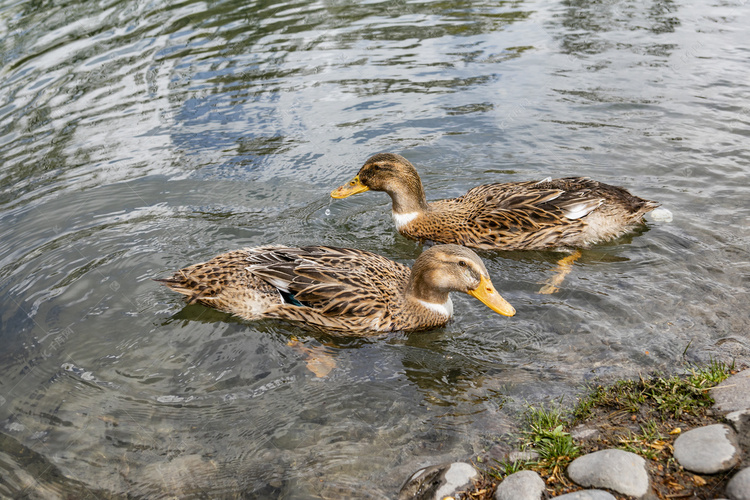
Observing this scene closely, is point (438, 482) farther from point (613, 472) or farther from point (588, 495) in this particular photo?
point (613, 472)

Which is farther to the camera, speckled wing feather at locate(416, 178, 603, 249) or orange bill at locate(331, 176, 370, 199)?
orange bill at locate(331, 176, 370, 199)

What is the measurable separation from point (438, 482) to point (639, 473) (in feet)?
4.03

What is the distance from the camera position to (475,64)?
1182 centimetres

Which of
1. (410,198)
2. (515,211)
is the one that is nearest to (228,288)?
(410,198)

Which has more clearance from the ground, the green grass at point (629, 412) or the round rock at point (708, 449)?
the round rock at point (708, 449)

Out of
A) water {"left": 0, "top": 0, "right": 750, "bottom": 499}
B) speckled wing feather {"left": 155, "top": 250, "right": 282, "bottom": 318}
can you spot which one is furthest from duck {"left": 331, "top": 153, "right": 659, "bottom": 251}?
speckled wing feather {"left": 155, "top": 250, "right": 282, "bottom": 318}

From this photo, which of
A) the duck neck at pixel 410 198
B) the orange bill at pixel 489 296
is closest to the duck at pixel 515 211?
the duck neck at pixel 410 198

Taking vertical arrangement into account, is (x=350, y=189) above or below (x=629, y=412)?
above

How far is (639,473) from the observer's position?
3512 mm

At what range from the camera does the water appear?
15.6 ft

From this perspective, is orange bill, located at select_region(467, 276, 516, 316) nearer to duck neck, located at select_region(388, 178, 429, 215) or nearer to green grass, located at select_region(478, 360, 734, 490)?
green grass, located at select_region(478, 360, 734, 490)

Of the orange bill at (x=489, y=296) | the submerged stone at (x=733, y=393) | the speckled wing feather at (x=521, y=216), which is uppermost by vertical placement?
the orange bill at (x=489, y=296)

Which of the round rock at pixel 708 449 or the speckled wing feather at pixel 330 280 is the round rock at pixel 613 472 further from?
the speckled wing feather at pixel 330 280

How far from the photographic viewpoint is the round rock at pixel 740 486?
10.4 ft
